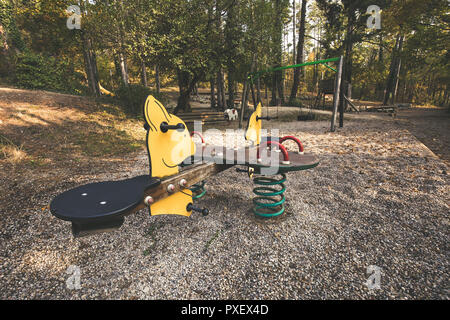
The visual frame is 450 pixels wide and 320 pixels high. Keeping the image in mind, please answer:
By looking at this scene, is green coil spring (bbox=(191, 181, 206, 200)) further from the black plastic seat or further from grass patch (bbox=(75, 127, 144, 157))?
grass patch (bbox=(75, 127, 144, 157))

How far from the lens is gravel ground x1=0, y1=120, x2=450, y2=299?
1857mm

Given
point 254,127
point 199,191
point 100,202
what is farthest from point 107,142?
point 100,202

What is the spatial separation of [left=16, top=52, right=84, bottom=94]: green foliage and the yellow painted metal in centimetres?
1333

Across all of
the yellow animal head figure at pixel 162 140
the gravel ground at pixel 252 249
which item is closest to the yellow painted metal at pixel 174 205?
the yellow animal head figure at pixel 162 140

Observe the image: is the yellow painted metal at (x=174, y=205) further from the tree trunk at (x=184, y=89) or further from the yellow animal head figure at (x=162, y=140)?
the tree trunk at (x=184, y=89)

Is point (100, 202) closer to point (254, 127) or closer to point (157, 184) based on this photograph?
point (157, 184)

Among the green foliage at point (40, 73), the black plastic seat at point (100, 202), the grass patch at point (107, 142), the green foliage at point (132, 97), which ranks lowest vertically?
the grass patch at point (107, 142)

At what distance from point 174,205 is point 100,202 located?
73 centimetres

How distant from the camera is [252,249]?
2.34 m

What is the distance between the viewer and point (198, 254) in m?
2.29

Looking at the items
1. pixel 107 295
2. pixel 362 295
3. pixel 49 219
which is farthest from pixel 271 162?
pixel 49 219

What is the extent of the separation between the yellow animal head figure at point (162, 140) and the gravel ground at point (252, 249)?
99cm

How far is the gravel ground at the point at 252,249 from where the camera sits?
1.86 m

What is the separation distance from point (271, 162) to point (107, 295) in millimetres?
2188
